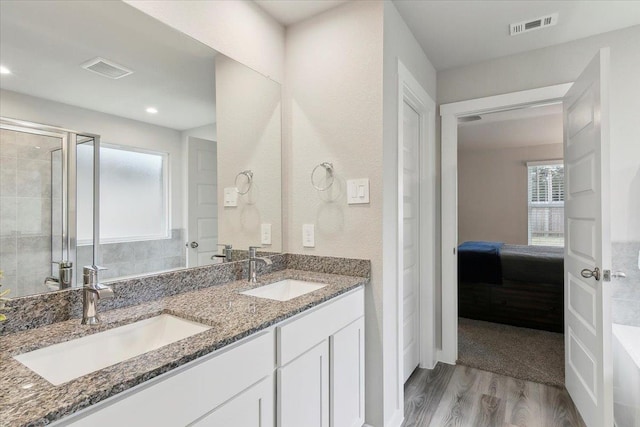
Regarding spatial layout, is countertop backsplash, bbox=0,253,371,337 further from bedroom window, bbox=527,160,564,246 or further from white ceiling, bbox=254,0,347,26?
bedroom window, bbox=527,160,564,246

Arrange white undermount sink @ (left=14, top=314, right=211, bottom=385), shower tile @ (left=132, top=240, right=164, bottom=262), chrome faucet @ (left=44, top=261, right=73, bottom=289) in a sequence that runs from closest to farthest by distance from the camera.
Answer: white undermount sink @ (left=14, top=314, right=211, bottom=385), chrome faucet @ (left=44, top=261, right=73, bottom=289), shower tile @ (left=132, top=240, right=164, bottom=262)

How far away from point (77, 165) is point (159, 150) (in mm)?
343

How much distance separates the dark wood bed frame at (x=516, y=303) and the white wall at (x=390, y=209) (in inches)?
80.7

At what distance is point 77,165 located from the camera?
120 cm

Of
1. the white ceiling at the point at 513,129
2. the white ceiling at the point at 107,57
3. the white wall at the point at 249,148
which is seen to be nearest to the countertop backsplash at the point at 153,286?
the white wall at the point at 249,148

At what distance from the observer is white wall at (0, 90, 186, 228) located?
1.07m

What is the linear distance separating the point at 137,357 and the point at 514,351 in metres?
3.05

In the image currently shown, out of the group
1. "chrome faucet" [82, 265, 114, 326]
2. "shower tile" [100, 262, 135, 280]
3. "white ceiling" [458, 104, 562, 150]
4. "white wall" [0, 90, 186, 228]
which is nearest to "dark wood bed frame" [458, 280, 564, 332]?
"white ceiling" [458, 104, 562, 150]

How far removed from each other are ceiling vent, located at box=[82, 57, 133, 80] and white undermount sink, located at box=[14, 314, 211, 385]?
3.11 ft

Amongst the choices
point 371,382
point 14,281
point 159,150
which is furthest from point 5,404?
point 371,382

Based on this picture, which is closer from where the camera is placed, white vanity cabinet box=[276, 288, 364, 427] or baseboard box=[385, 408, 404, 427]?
white vanity cabinet box=[276, 288, 364, 427]

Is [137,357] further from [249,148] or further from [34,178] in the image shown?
[249,148]

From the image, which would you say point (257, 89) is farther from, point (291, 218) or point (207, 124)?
point (291, 218)

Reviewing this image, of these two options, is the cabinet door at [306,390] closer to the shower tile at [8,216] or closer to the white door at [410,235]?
the shower tile at [8,216]
